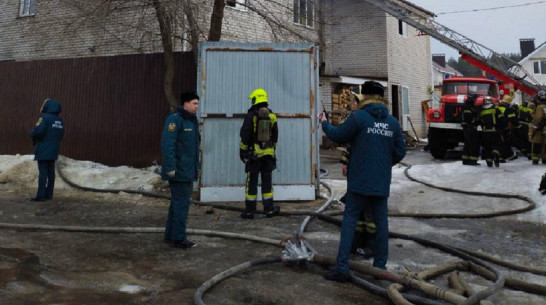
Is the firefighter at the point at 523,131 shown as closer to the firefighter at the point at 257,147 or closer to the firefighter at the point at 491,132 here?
the firefighter at the point at 491,132

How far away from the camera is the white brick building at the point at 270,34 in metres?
7.85

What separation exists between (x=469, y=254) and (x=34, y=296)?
3849 millimetres

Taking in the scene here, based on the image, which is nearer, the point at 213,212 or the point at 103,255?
the point at 103,255

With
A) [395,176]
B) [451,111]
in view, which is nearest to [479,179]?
[395,176]

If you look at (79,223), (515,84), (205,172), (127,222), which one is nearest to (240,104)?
(205,172)

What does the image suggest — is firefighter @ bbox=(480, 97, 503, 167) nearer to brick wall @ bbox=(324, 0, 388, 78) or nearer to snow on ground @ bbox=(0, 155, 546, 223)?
snow on ground @ bbox=(0, 155, 546, 223)

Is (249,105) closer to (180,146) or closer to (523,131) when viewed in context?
(180,146)

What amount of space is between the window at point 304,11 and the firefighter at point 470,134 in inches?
168

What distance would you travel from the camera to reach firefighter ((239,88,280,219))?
573cm

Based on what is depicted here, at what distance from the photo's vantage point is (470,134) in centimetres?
952

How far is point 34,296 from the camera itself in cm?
294

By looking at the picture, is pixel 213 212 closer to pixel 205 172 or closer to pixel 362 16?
pixel 205 172

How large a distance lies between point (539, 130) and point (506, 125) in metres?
0.65

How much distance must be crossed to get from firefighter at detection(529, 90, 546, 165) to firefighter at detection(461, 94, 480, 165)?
1.12 m
